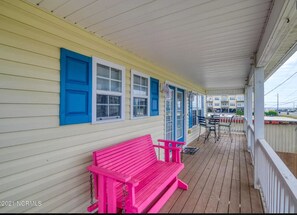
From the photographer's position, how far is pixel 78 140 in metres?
1.95

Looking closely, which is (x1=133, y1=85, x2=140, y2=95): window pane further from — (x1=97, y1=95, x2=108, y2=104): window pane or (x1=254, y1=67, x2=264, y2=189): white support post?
(x1=254, y1=67, x2=264, y2=189): white support post

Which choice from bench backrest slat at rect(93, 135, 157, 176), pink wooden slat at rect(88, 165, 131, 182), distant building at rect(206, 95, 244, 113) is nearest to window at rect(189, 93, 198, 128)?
distant building at rect(206, 95, 244, 113)

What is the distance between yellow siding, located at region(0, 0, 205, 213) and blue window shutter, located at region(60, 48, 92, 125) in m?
0.07

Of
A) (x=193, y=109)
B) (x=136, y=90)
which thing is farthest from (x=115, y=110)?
(x=193, y=109)

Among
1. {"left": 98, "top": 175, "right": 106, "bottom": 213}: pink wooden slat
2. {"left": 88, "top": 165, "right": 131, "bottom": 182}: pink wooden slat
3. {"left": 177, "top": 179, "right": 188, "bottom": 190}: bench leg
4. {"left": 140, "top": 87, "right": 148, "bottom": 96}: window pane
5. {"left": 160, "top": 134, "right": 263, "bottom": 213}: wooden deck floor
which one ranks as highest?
{"left": 140, "top": 87, "right": 148, "bottom": 96}: window pane

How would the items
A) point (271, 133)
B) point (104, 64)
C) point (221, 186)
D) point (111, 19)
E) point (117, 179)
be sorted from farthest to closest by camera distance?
point (271, 133), point (221, 186), point (104, 64), point (111, 19), point (117, 179)

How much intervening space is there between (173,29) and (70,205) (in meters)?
2.49

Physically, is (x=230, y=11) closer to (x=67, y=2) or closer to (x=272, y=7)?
(x=272, y=7)

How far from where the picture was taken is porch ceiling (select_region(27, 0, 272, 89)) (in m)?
1.48

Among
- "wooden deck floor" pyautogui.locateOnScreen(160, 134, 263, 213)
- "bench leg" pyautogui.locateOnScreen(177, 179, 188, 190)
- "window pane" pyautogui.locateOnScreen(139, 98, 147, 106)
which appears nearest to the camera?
"wooden deck floor" pyautogui.locateOnScreen(160, 134, 263, 213)

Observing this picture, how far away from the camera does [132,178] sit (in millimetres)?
1759

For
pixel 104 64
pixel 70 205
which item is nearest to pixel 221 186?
pixel 70 205

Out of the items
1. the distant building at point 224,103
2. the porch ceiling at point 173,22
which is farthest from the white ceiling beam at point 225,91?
the porch ceiling at point 173,22

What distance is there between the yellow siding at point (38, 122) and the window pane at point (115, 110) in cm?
46
